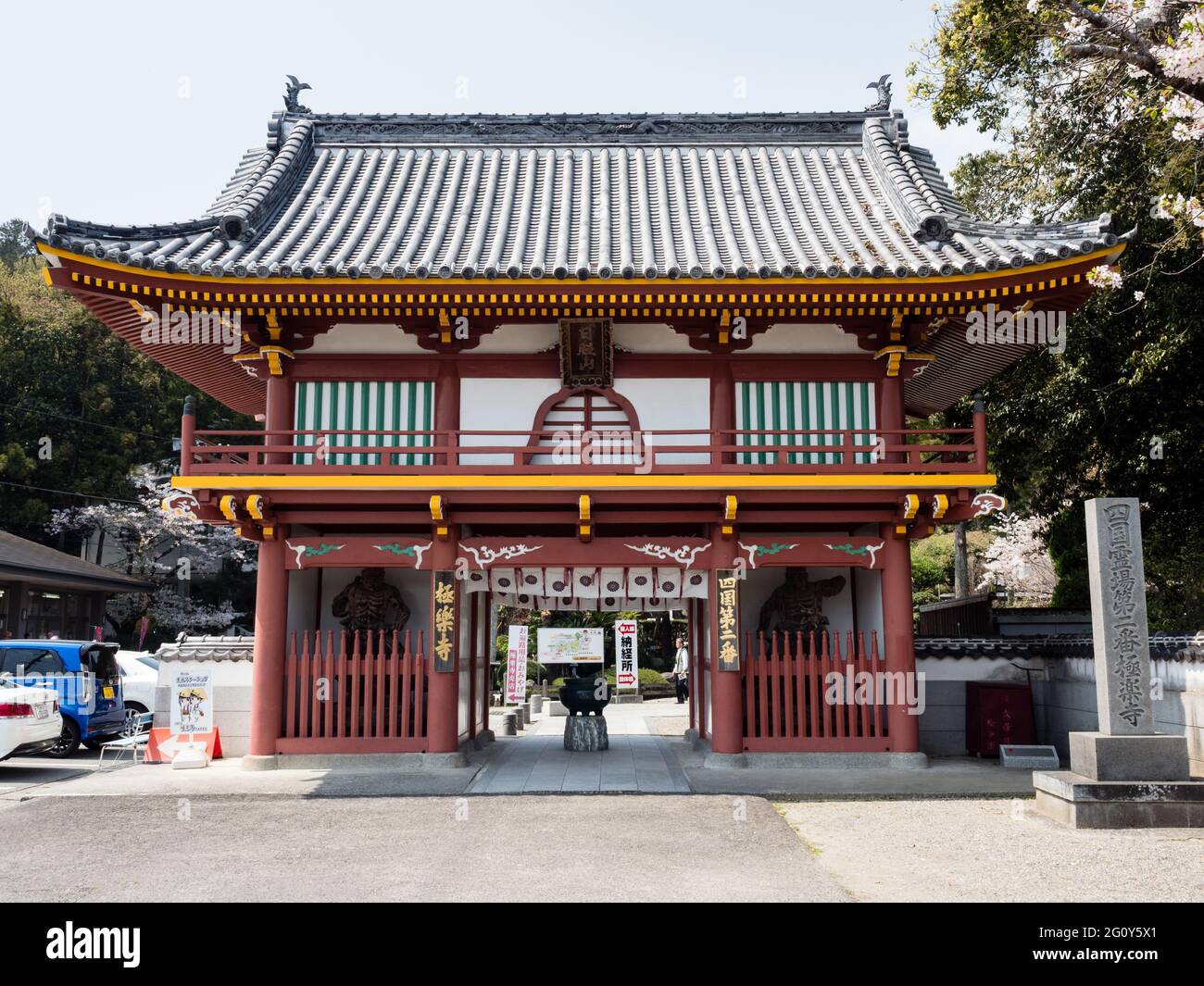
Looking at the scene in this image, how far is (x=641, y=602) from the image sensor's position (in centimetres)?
1471

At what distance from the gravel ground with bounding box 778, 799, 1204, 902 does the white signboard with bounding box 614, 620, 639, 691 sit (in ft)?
62.9

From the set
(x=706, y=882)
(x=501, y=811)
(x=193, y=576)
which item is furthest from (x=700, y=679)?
(x=193, y=576)

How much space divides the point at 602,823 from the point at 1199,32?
416 inches

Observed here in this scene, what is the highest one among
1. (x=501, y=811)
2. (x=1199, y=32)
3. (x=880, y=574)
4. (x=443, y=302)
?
(x=1199, y=32)

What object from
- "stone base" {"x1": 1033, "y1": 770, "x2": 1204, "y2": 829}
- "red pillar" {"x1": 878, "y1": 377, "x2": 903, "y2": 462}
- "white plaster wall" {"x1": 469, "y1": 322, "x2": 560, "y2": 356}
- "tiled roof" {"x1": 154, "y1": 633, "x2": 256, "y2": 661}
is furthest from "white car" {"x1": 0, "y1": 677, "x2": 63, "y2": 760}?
"stone base" {"x1": 1033, "y1": 770, "x2": 1204, "y2": 829}

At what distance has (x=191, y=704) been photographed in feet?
44.4

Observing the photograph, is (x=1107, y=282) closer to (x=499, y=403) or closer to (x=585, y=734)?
(x=499, y=403)

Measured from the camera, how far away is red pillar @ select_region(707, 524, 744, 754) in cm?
1249

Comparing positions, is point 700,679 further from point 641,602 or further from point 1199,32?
point 1199,32

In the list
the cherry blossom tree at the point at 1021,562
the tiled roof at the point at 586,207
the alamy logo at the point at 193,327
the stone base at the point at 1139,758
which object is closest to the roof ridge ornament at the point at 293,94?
the tiled roof at the point at 586,207

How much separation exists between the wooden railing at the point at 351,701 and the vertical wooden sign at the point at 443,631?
0.36 meters

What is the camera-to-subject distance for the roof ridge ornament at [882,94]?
17.0 metres

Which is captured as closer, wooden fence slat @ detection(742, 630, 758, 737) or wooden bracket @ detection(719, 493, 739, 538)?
wooden bracket @ detection(719, 493, 739, 538)

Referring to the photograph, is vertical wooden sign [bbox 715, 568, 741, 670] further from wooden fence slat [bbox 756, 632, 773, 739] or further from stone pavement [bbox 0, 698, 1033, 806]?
stone pavement [bbox 0, 698, 1033, 806]
